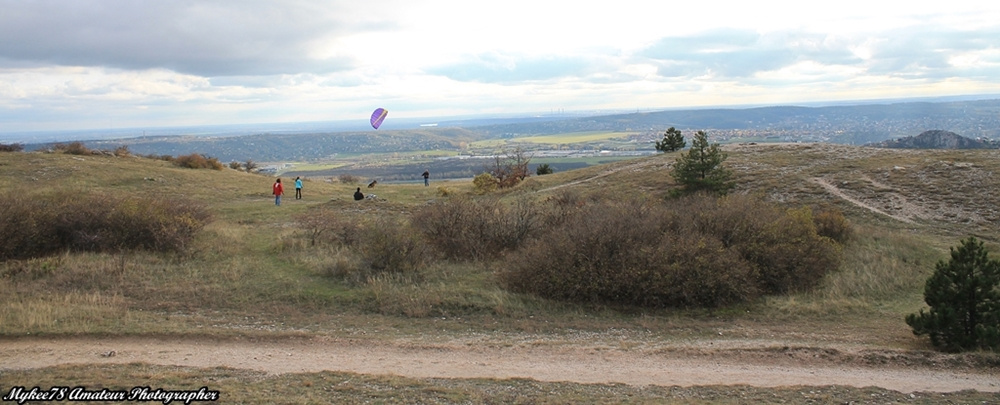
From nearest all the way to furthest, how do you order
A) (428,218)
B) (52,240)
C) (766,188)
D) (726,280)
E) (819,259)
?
1. (726,280)
2. (819,259)
3. (52,240)
4. (428,218)
5. (766,188)

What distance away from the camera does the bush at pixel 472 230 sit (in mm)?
15305

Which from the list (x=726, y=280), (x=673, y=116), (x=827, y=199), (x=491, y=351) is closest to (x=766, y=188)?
(x=827, y=199)

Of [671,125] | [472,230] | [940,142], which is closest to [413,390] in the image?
[472,230]

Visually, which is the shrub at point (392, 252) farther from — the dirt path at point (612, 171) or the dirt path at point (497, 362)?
the dirt path at point (612, 171)

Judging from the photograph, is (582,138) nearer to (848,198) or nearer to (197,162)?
(197,162)

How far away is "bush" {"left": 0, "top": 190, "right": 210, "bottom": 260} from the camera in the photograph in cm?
1408

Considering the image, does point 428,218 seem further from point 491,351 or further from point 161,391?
point 161,391

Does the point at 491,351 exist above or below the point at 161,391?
below

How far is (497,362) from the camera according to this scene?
7980mm

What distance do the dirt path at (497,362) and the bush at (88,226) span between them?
682cm

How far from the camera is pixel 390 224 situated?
1487 centimetres

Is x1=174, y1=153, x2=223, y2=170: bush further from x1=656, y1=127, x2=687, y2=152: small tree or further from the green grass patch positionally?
the green grass patch

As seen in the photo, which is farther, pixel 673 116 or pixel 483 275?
pixel 673 116

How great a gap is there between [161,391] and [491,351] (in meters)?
4.15
